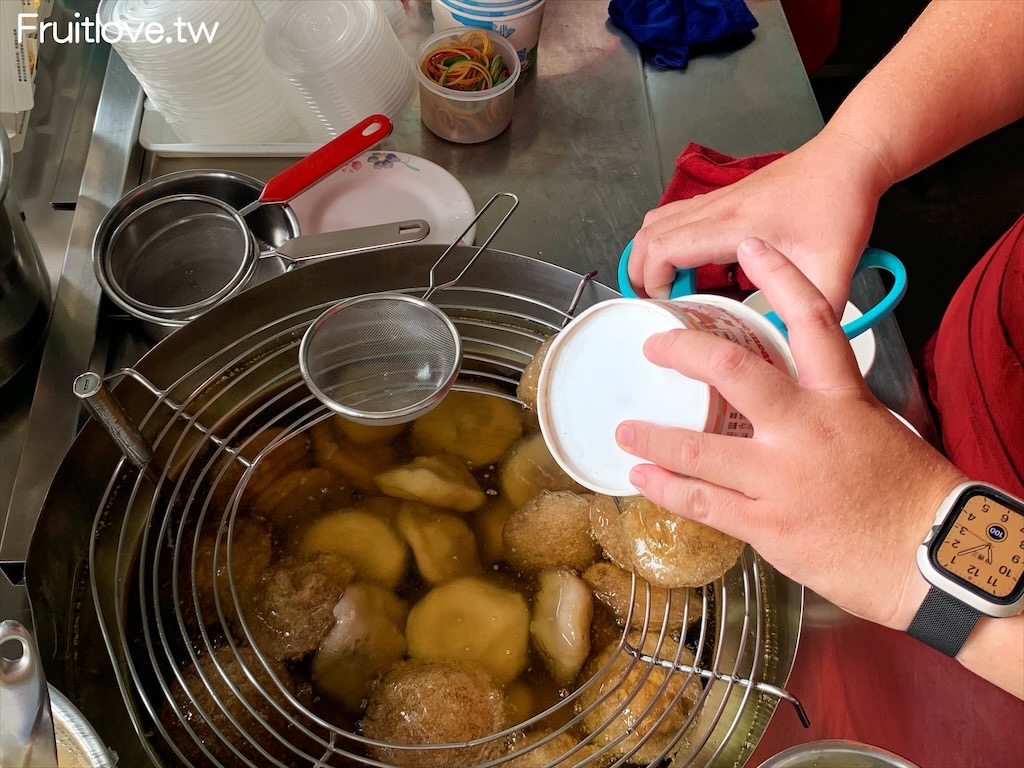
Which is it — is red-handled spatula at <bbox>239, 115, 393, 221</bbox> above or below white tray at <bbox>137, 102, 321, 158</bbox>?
above

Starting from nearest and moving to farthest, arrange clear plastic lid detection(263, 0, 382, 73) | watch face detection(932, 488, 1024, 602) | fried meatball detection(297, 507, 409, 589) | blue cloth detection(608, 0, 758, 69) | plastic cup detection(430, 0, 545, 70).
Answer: watch face detection(932, 488, 1024, 602), fried meatball detection(297, 507, 409, 589), clear plastic lid detection(263, 0, 382, 73), plastic cup detection(430, 0, 545, 70), blue cloth detection(608, 0, 758, 69)

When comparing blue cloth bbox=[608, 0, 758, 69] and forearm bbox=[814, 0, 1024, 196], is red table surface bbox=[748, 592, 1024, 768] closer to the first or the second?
forearm bbox=[814, 0, 1024, 196]

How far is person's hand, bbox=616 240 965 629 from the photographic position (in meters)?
0.63

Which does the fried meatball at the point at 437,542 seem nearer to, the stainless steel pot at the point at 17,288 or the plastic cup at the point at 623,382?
the plastic cup at the point at 623,382

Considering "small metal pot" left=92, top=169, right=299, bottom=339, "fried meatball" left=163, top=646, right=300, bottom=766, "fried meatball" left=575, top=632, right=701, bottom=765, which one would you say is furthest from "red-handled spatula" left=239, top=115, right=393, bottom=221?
"fried meatball" left=575, top=632, right=701, bottom=765

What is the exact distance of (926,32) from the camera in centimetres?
89

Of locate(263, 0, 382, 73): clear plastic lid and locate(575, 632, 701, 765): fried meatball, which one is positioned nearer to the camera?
locate(575, 632, 701, 765): fried meatball

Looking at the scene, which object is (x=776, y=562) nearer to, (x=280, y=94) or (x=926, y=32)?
(x=926, y=32)

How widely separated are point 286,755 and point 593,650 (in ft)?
1.09

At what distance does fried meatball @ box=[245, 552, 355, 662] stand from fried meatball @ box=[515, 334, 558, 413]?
30 centimetres

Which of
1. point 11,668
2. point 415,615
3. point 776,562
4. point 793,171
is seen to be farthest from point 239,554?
point 793,171

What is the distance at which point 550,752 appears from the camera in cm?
77

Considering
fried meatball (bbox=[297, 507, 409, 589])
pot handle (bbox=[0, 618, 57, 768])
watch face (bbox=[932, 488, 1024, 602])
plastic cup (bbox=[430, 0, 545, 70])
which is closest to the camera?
pot handle (bbox=[0, 618, 57, 768])

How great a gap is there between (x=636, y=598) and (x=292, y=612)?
1.22 feet
